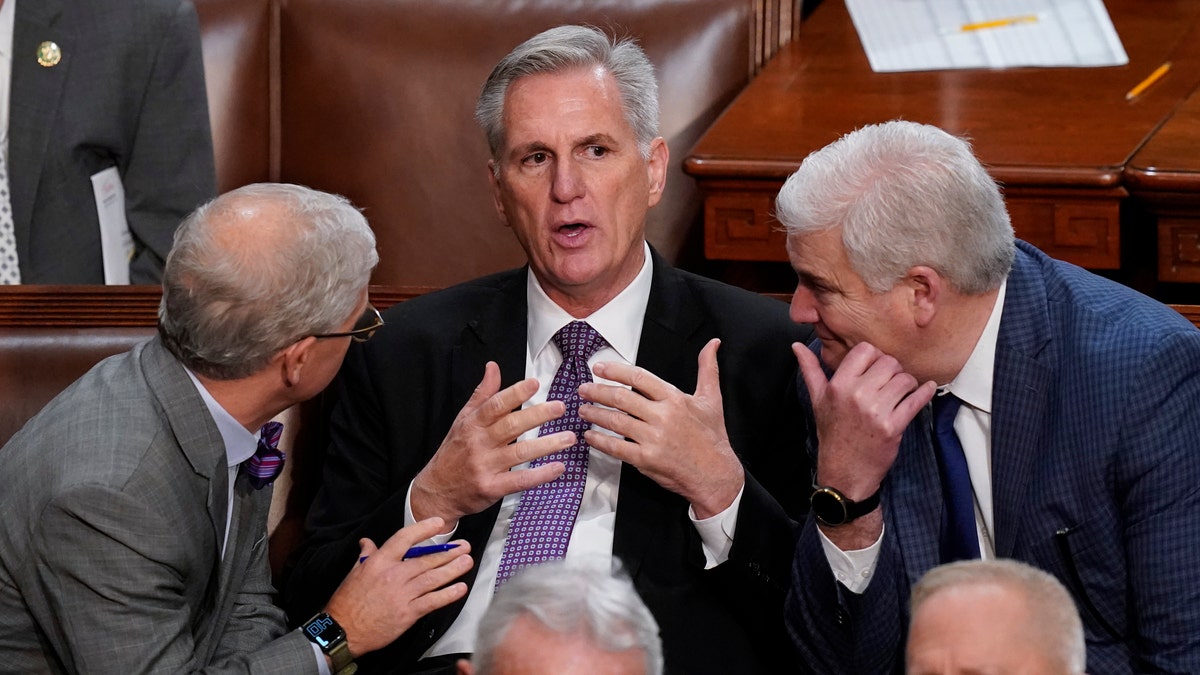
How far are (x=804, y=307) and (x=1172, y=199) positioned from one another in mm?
1031

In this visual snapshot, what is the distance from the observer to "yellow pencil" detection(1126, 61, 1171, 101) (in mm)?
3183

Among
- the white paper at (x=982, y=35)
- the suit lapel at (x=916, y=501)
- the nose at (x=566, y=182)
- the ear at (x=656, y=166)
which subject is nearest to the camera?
the suit lapel at (x=916, y=501)

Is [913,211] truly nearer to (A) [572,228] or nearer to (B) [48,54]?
(A) [572,228]

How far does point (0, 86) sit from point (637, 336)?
58.3 inches

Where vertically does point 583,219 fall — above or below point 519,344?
above

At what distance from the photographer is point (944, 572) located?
166 centimetres

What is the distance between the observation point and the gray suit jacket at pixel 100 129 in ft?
9.97

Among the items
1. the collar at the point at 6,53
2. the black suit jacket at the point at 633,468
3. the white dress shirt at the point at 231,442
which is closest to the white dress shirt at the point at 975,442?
the black suit jacket at the point at 633,468

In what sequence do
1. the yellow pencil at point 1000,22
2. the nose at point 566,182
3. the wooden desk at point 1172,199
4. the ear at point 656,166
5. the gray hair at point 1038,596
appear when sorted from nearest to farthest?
the gray hair at point 1038,596 → the nose at point 566,182 → the ear at point 656,166 → the wooden desk at point 1172,199 → the yellow pencil at point 1000,22

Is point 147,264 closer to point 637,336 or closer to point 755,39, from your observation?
point 637,336

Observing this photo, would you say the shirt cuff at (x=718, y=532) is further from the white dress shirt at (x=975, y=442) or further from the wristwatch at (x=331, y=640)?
the wristwatch at (x=331, y=640)

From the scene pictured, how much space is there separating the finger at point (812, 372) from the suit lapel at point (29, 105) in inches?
64.6

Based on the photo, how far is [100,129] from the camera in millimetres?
3088

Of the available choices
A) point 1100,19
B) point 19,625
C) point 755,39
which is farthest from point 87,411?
point 1100,19
